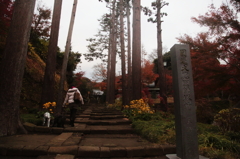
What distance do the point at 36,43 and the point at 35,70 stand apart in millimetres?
3456

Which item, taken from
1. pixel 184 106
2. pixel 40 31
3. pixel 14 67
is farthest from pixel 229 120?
pixel 40 31

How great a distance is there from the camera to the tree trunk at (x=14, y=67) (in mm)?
4105

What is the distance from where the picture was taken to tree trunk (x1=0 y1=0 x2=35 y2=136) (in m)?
4.11

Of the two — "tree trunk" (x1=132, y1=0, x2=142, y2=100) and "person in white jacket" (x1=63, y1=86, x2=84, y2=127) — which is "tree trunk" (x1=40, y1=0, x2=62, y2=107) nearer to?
"person in white jacket" (x1=63, y1=86, x2=84, y2=127)

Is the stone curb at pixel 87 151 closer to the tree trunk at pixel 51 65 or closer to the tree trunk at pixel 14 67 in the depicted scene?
the tree trunk at pixel 14 67

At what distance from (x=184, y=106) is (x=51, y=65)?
6334 millimetres

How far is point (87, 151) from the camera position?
3.33m

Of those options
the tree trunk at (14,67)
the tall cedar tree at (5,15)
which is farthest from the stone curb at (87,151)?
the tall cedar tree at (5,15)

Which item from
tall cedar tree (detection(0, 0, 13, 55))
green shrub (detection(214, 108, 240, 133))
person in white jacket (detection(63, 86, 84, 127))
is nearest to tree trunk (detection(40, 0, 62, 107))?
person in white jacket (detection(63, 86, 84, 127))

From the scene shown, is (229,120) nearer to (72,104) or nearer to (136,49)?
(72,104)

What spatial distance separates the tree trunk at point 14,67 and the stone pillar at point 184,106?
165 inches

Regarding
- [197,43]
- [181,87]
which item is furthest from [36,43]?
[181,87]

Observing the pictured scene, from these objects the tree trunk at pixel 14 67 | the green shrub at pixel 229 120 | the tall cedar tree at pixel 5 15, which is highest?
the tall cedar tree at pixel 5 15

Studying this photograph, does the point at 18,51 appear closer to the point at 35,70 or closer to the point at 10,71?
the point at 10,71
